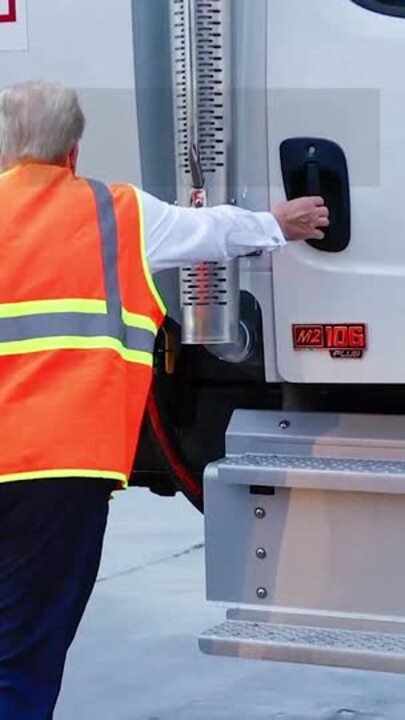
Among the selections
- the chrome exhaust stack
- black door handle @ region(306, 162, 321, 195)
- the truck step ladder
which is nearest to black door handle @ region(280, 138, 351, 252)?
black door handle @ region(306, 162, 321, 195)

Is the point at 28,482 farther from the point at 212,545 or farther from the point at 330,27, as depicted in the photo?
the point at 330,27

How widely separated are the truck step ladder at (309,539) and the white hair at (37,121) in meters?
0.87

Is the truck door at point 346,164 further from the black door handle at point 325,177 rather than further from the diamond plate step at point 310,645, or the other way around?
the diamond plate step at point 310,645

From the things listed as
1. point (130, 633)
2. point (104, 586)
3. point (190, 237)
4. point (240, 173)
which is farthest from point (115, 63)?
point (104, 586)

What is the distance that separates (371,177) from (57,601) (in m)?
1.10

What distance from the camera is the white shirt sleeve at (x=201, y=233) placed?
298 centimetres

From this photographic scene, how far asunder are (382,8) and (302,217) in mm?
470

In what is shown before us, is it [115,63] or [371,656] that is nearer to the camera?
[371,656]

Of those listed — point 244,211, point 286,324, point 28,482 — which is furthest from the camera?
point 286,324

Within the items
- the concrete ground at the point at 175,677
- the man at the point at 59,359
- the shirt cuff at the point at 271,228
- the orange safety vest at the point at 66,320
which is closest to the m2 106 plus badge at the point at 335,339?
the shirt cuff at the point at 271,228

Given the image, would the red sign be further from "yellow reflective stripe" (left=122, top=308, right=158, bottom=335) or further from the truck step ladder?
the truck step ladder

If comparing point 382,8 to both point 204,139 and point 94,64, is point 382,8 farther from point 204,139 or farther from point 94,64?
point 94,64

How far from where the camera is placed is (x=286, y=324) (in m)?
3.40

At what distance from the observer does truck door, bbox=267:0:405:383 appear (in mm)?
3242
